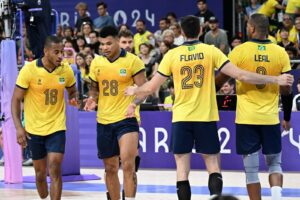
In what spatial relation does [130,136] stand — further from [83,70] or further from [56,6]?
[56,6]

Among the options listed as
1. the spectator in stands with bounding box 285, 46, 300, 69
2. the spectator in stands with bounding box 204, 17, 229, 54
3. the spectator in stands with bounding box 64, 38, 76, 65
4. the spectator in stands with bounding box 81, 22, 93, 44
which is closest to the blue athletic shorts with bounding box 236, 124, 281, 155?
the spectator in stands with bounding box 64, 38, 76, 65

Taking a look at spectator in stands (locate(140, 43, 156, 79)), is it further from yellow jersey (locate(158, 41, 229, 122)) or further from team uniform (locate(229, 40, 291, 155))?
yellow jersey (locate(158, 41, 229, 122))

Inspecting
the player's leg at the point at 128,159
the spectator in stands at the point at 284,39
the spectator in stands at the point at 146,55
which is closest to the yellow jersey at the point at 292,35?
the spectator in stands at the point at 284,39

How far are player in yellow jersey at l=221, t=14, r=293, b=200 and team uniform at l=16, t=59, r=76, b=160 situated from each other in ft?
8.07

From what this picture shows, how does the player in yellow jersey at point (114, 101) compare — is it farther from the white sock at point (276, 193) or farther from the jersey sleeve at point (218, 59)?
the white sock at point (276, 193)

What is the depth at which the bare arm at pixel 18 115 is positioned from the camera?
12.2m

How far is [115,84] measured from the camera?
11.9 meters

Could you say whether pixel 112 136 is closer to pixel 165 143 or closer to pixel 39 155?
pixel 39 155

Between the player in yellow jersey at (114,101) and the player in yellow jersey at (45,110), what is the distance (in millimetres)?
593

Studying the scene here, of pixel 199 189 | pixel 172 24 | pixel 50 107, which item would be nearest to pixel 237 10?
pixel 172 24

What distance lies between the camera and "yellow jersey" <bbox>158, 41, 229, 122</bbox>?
1083cm

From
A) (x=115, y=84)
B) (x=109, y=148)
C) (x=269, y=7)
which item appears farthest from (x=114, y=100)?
(x=269, y=7)

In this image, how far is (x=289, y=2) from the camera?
23.1m

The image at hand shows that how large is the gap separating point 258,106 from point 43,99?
2.92m
